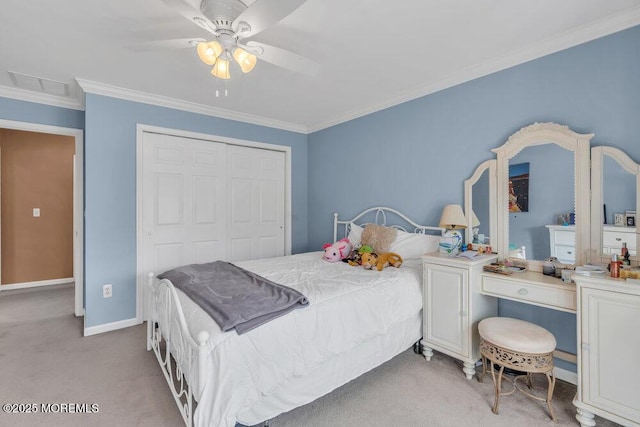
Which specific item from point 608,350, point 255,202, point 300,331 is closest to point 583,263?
point 608,350

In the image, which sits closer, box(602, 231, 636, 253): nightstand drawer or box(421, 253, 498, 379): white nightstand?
box(602, 231, 636, 253): nightstand drawer

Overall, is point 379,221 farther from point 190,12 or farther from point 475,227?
point 190,12

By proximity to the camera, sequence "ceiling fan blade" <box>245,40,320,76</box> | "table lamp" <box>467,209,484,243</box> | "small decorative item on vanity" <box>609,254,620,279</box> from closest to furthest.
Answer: "small decorative item on vanity" <box>609,254,620,279</box> < "ceiling fan blade" <box>245,40,320,76</box> < "table lamp" <box>467,209,484,243</box>

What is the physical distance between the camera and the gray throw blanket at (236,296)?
1572 millimetres

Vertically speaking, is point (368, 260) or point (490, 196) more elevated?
point (490, 196)

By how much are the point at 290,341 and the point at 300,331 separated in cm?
8

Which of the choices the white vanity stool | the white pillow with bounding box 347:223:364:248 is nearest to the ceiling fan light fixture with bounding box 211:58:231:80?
the white pillow with bounding box 347:223:364:248

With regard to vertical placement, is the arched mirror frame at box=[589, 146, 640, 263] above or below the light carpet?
above

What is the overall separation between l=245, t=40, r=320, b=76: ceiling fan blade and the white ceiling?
301 millimetres

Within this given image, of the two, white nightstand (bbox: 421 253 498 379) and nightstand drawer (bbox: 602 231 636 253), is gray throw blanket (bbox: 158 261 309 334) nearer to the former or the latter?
white nightstand (bbox: 421 253 498 379)

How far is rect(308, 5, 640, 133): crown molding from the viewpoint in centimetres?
196

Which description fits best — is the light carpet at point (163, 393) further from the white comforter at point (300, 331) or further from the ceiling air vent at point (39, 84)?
the ceiling air vent at point (39, 84)

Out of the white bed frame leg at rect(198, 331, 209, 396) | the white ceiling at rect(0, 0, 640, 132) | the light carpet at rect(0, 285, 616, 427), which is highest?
the white ceiling at rect(0, 0, 640, 132)

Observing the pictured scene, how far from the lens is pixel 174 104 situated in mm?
3486
